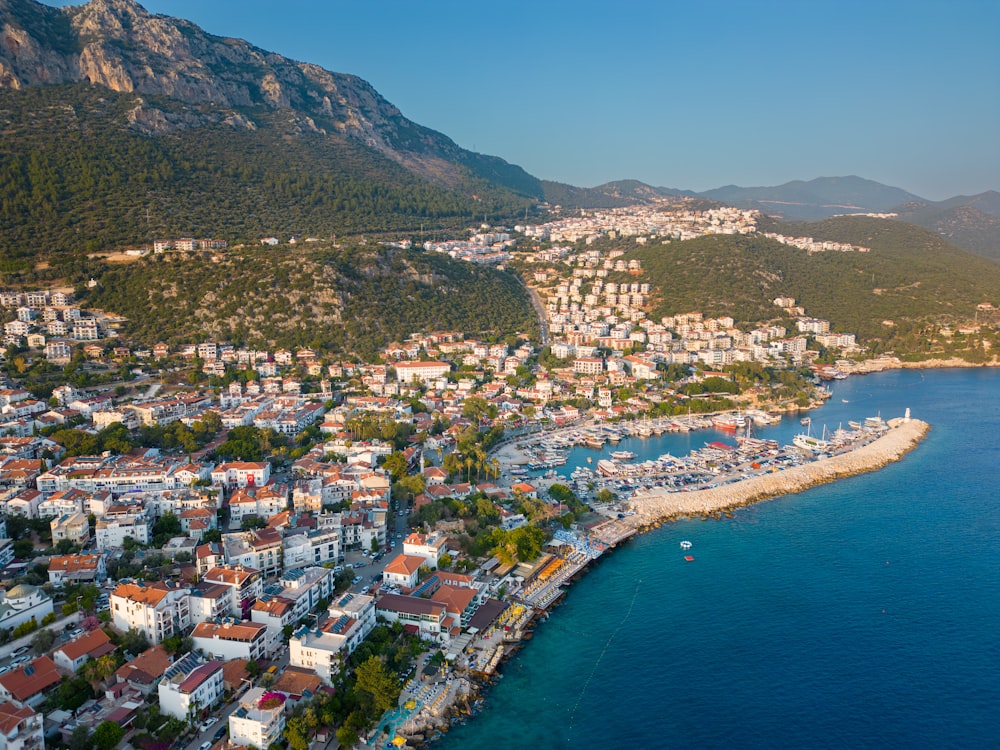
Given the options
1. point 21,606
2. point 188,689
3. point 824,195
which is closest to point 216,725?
point 188,689

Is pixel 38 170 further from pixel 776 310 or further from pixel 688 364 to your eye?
pixel 776 310

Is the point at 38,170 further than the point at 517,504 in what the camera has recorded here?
Yes

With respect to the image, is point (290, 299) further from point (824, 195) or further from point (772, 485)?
point (824, 195)

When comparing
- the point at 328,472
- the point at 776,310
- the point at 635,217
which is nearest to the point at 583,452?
the point at 328,472

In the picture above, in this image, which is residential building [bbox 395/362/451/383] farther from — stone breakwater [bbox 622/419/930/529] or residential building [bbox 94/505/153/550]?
residential building [bbox 94/505/153/550]

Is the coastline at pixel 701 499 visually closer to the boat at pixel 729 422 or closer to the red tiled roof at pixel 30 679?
the boat at pixel 729 422

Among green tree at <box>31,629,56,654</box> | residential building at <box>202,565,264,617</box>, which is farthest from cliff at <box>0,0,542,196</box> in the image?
green tree at <box>31,629,56,654</box>
